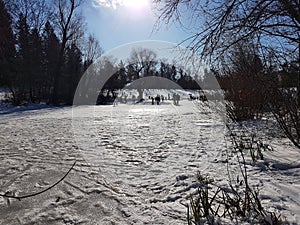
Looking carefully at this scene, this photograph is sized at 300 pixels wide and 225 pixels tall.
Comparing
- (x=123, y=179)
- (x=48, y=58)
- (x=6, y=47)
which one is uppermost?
(x=6, y=47)

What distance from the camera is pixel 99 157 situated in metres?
3.94

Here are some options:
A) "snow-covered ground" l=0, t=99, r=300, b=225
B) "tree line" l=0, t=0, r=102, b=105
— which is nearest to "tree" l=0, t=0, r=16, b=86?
"tree line" l=0, t=0, r=102, b=105

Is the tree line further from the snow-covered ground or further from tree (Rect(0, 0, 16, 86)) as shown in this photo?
the snow-covered ground

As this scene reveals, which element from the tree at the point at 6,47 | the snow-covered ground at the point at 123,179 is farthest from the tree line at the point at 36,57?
the snow-covered ground at the point at 123,179

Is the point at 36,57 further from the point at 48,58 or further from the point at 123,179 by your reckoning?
the point at 123,179

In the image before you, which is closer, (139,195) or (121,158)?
(139,195)

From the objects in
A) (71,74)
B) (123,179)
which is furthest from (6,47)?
(123,179)

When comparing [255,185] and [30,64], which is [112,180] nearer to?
[255,185]

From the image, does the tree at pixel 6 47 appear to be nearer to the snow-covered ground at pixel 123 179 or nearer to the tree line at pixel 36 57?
the tree line at pixel 36 57

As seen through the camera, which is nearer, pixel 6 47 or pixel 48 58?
pixel 6 47

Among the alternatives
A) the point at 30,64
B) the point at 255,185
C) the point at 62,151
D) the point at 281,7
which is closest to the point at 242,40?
the point at 281,7

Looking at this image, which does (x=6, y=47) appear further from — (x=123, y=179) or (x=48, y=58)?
(x=123, y=179)

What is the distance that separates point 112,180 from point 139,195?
59cm

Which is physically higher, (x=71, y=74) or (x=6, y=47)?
(x=6, y=47)
